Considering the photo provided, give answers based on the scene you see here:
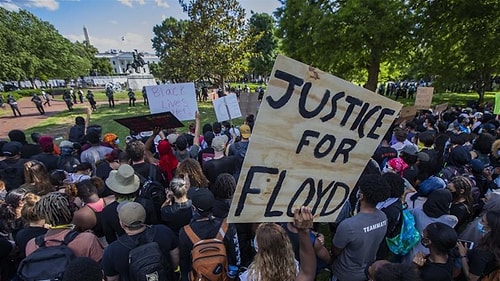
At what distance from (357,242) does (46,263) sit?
107 inches

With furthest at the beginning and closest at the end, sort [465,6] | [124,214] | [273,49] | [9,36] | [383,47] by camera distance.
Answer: [273,49]
[9,36]
[383,47]
[465,6]
[124,214]

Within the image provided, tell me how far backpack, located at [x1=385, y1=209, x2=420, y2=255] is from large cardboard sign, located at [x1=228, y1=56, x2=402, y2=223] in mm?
1622

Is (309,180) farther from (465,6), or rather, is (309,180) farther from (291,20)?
(291,20)

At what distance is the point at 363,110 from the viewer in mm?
1765

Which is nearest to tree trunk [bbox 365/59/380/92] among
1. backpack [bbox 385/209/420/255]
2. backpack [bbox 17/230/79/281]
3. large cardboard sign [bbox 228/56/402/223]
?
backpack [bbox 385/209/420/255]

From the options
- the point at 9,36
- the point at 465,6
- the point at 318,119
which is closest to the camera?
the point at 318,119

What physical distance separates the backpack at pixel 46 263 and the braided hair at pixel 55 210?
11.8 inches

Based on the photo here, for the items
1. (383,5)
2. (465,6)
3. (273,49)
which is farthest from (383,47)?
(273,49)

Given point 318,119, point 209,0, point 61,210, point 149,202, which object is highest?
point 209,0

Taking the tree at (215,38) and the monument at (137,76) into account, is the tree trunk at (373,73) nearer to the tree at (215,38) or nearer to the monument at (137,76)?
the tree at (215,38)

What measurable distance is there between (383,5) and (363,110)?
16337mm

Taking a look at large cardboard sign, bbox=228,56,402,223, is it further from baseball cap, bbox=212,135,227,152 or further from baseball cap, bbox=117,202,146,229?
baseball cap, bbox=212,135,227,152

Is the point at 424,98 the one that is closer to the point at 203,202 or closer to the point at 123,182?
the point at 203,202

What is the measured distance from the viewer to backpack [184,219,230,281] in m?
2.54
